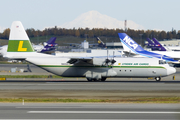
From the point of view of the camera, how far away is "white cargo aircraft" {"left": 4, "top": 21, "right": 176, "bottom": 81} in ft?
127

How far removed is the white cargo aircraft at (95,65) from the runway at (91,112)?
66.9ft

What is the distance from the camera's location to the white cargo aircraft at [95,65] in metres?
38.7

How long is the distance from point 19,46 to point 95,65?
12.0m

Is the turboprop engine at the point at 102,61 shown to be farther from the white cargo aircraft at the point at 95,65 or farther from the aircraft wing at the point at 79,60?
the aircraft wing at the point at 79,60

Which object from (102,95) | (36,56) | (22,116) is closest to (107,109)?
(22,116)

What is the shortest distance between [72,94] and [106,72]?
12987 millimetres

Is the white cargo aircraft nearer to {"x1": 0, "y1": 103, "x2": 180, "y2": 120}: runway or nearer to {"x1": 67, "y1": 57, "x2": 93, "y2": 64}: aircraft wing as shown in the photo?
{"x1": 67, "y1": 57, "x2": 93, "y2": 64}: aircraft wing

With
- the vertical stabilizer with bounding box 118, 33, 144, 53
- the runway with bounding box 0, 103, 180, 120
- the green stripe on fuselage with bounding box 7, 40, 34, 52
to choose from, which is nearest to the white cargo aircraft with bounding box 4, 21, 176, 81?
the green stripe on fuselage with bounding box 7, 40, 34, 52

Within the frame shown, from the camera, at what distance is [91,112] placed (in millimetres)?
16531

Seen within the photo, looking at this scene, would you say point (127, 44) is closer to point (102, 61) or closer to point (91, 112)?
point (102, 61)

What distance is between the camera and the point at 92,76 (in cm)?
3916

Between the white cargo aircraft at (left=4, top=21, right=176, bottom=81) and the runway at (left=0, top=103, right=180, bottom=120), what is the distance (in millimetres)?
20394

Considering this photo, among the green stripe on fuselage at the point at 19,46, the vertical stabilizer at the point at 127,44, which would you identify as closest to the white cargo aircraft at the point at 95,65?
the green stripe on fuselage at the point at 19,46

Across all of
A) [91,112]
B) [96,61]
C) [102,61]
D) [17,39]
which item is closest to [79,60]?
[96,61]
